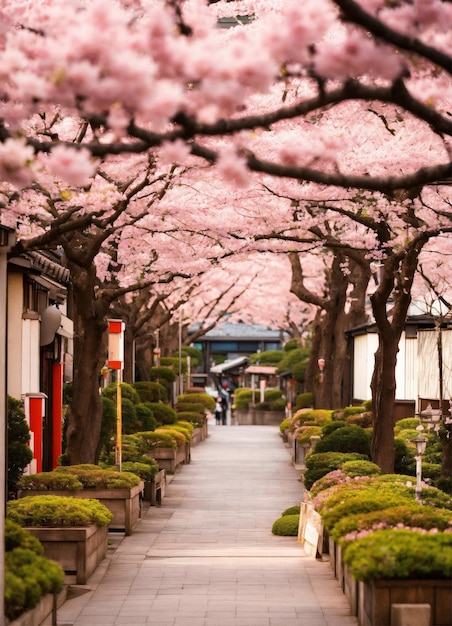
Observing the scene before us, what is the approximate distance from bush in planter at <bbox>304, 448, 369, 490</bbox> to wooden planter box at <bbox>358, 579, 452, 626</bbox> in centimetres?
1071

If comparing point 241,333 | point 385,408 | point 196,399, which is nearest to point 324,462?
point 385,408

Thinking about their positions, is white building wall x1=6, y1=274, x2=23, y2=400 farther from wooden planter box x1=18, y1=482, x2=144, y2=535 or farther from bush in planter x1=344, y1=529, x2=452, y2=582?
bush in planter x1=344, y1=529, x2=452, y2=582

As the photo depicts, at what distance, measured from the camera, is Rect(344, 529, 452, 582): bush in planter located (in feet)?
31.9

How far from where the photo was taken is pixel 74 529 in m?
13.6

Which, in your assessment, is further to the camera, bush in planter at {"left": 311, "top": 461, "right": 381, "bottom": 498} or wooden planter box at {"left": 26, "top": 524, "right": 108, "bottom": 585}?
bush in planter at {"left": 311, "top": 461, "right": 381, "bottom": 498}

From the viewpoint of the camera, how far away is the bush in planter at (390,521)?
11336mm

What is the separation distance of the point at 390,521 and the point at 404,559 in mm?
1653

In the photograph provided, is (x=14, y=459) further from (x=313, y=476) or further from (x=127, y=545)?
(x=313, y=476)

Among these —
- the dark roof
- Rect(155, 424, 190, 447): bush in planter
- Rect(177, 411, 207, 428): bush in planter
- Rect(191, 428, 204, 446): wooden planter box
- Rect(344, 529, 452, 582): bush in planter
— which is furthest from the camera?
the dark roof

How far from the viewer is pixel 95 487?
59.1 feet

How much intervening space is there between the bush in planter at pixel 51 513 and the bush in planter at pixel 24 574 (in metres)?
3.10

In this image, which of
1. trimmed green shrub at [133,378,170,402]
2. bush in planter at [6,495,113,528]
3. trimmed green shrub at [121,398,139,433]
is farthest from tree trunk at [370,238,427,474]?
trimmed green shrub at [133,378,170,402]

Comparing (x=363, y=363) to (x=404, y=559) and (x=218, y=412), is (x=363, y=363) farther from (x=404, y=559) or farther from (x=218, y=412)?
(x=404, y=559)

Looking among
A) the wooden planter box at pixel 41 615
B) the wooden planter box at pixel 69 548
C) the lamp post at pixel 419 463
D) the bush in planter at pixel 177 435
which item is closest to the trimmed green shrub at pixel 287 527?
the lamp post at pixel 419 463
